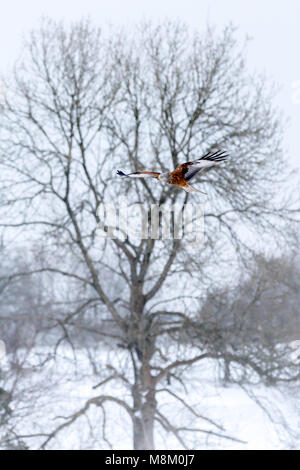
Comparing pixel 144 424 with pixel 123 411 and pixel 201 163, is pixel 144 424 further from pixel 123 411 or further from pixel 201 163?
pixel 201 163

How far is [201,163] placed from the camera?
0.40 metres

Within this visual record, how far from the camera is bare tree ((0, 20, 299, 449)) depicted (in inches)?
123

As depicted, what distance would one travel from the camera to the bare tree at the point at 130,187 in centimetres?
313

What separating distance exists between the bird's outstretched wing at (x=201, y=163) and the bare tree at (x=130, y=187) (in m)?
2.57

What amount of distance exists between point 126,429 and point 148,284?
1.07m

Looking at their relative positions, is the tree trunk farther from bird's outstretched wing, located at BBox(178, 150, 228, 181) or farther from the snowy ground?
bird's outstretched wing, located at BBox(178, 150, 228, 181)

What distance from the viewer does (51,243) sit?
11.0 feet

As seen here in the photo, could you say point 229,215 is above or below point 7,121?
below

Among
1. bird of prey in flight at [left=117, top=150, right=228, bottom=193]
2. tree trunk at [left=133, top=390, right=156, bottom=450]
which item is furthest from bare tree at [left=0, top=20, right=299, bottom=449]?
bird of prey in flight at [left=117, top=150, right=228, bottom=193]

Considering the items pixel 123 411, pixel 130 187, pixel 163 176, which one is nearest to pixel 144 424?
pixel 123 411

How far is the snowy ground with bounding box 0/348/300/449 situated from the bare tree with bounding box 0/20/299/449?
0.11m

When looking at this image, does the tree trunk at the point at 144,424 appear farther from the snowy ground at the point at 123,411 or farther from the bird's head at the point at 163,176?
the bird's head at the point at 163,176
